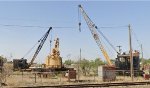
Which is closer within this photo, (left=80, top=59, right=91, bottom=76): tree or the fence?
the fence

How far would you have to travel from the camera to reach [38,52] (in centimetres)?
8312

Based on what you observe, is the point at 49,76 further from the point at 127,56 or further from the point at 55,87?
the point at 55,87

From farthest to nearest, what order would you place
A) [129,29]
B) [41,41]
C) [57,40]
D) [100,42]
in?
[41,41], [100,42], [57,40], [129,29]

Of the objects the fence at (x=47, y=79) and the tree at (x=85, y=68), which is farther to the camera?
the tree at (x=85, y=68)

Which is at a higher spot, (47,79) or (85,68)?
(85,68)

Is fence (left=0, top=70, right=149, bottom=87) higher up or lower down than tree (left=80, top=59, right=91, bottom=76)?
lower down

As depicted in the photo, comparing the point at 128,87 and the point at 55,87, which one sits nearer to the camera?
the point at 55,87

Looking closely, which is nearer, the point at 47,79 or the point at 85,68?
the point at 47,79

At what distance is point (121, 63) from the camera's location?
175 feet

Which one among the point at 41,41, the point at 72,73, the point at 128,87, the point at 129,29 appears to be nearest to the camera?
the point at 128,87

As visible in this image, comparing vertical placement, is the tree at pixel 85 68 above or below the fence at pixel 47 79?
above

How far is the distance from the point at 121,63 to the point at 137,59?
8.26 feet

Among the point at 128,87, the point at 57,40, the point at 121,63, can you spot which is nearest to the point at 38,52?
the point at 57,40

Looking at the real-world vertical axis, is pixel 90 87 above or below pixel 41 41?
below
